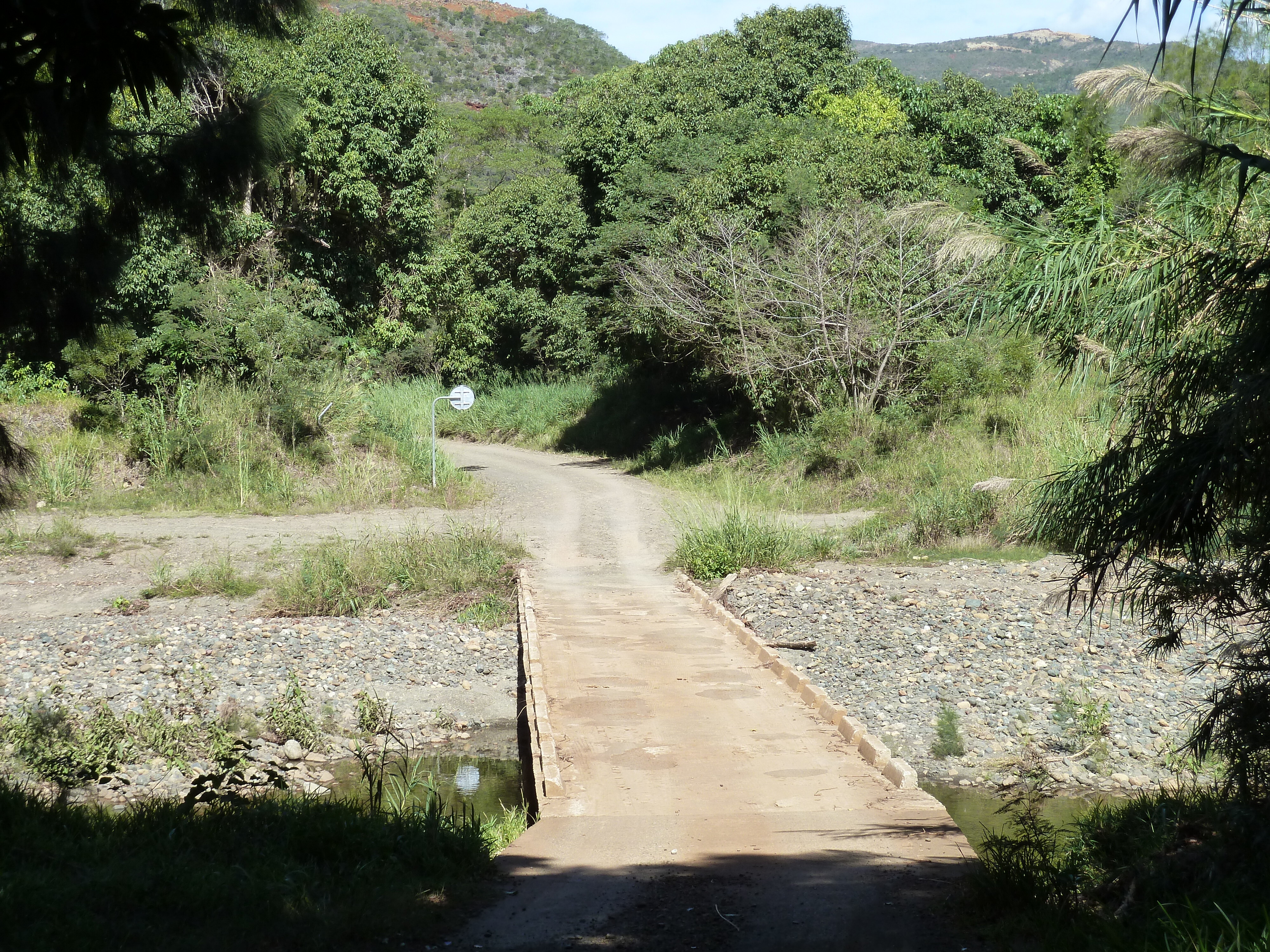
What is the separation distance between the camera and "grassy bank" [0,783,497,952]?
3.64 m

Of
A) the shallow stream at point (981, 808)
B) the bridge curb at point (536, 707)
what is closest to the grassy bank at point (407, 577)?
the bridge curb at point (536, 707)

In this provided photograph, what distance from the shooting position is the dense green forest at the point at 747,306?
394cm

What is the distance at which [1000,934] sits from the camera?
3.79m

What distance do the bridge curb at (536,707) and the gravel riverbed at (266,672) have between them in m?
0.62

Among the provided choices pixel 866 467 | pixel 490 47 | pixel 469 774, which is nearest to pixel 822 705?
pixel 469 774

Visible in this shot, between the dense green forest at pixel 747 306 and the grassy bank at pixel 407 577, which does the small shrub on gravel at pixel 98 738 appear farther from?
the dense green forest at pixel 747 306

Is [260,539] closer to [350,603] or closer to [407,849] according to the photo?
[350,603]

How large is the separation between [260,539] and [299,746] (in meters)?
6.77

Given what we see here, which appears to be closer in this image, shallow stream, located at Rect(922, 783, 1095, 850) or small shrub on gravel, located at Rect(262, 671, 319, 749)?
shallow stream, located at Rect(922, 783, 1095, 850)

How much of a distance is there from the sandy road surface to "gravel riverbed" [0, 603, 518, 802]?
117 centimetres

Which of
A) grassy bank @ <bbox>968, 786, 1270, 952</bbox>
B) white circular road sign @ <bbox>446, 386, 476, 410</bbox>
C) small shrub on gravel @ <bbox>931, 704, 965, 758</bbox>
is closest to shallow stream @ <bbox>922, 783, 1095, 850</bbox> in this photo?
small shrub on gravel @ <bbox>931, 704, 965, 758</bbox>

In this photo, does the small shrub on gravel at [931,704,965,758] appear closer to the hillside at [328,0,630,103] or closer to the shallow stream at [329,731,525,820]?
the shallow stream at [329,731,525,820]

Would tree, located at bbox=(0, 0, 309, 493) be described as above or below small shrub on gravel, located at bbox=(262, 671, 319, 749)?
above

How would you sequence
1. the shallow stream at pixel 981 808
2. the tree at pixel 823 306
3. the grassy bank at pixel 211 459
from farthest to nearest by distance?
the tree at pixel 823 306, the grassy bank at pixel 211 459, the shallow stream at pixel 981 808
